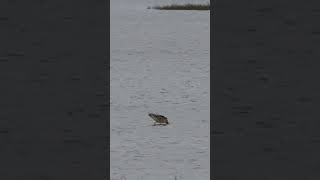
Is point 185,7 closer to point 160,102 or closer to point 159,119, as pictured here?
point 160,102

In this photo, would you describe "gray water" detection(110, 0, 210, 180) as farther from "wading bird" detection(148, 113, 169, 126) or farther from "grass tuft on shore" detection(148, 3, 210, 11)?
"grass tuft on shore" detection(148, 3, 210, 11)

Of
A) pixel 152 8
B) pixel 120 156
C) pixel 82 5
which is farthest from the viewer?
pixel 152 8

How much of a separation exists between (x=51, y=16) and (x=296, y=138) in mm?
1319

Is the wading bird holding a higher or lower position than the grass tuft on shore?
higher

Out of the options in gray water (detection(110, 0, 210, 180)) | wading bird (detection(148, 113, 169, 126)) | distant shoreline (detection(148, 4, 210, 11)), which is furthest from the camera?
distant shoreline (detection(148, 4, 210, 11))

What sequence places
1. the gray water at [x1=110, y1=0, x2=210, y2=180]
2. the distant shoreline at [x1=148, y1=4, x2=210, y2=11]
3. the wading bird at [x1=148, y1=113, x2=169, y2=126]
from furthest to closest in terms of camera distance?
the distant shoreline at [x1=148, y1=4, x2=210, y2=11] < the wading bird at [x1=148, y1=113, x2=169, y2=126] < the gray water at [x1=110, y1=0, x2=210, y2=180]

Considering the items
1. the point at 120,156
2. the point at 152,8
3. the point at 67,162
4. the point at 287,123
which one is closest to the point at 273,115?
the point at 287,123

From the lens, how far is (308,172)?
3.73m

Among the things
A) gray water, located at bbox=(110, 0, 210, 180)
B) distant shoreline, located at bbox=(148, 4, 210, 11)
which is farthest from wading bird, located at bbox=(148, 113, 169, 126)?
distant shoreline, located at bbox=(148, 4, 210, 11)

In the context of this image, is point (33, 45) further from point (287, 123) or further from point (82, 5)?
point (287, 123)

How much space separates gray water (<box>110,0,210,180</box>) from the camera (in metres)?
4.88

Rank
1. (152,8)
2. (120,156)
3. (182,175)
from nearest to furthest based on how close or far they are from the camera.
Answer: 1. (182,175)
2. (120,156)
3. (152,8)

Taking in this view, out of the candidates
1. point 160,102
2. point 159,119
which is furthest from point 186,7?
Result: point 159,119

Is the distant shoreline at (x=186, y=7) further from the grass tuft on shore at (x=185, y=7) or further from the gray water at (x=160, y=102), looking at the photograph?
the gray water at (x=160, y=102)
